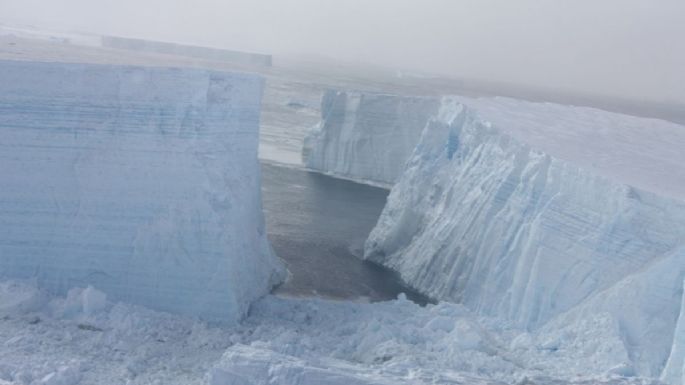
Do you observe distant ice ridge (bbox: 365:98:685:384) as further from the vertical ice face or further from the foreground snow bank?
the foreground snow bank

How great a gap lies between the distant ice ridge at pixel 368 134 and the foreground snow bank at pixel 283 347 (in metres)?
9.79

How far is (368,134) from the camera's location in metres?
19.4

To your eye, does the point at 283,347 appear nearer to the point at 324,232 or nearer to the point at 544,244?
the point at 544,244

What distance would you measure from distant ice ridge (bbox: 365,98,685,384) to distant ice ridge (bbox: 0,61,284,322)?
3.35 meters

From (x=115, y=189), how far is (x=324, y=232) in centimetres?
610

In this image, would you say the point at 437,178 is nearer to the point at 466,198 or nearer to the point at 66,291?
the point at 466,198

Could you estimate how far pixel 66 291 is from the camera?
8.29 m

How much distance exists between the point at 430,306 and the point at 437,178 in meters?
3.27

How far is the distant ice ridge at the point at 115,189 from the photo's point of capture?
27.3 ft

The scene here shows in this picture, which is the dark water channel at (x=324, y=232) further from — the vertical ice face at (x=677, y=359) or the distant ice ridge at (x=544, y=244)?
the vertical ice face at (x=677, y=359)

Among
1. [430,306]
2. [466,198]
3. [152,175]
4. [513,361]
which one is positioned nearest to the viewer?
[513,361]

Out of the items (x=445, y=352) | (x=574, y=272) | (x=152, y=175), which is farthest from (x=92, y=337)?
(x=574, y=272)

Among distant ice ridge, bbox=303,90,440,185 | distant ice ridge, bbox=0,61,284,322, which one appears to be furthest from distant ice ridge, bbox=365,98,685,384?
distant ice ridge, bbox=303,90,440,185

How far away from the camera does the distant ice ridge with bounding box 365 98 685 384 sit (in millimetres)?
7703
